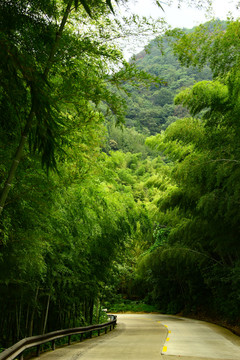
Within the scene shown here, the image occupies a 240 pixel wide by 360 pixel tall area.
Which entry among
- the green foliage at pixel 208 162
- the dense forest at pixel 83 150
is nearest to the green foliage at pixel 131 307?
the green foliage at pixel 208 162

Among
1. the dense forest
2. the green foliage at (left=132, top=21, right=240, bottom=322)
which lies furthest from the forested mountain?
the dense forest

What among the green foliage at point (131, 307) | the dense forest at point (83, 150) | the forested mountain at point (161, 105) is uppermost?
the forested mountain at point (161, 105)

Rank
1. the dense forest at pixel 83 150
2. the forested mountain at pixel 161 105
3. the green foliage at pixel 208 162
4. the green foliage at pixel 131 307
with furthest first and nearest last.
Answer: the forested mountain at pixel 161 105, the green foliage at pixel 131 307, the green foliage at pixel 208 162, the dense forest at pixel 83 150

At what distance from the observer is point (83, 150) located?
5691mm

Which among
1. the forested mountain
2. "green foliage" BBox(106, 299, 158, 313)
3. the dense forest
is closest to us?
the dense forest

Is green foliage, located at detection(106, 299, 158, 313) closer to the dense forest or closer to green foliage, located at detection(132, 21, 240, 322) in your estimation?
green foliage, located at detection(132, 21, 240, 322)

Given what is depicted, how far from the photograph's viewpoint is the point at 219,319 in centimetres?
1759

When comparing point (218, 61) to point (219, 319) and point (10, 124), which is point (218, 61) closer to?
point (10, 124)

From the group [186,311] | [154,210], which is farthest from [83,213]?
[186,311]

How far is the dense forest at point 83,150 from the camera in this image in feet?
10.4

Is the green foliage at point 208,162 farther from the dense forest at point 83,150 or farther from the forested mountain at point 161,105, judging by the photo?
the forested mountain at point 161,105

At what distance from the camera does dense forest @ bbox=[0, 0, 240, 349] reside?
318 centimetres

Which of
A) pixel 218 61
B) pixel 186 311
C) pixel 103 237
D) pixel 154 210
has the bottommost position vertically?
pixel 186 311

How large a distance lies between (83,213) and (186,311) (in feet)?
64.5
